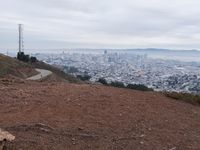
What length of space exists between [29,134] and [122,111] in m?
3.02

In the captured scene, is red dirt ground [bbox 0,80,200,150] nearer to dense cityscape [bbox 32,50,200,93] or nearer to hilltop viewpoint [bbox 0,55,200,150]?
hilltop viewpoint [bbox 0,55,200,150]

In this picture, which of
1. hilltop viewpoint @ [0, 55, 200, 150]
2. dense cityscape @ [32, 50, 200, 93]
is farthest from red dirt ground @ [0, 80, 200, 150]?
dense cityscape @ [32, 50, 200, 93]

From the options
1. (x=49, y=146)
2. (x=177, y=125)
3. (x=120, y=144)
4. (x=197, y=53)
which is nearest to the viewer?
(x=49, y=146)

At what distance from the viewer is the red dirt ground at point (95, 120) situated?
27.4ft

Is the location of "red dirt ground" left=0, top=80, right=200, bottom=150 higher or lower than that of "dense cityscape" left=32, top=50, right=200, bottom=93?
higher

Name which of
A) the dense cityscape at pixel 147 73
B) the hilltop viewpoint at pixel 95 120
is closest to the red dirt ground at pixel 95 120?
the hilltop viewpoint at pixel 95 120

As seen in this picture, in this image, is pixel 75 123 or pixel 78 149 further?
pixel 75 123

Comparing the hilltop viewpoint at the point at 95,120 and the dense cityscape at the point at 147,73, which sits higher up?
the hilltop viewpoint at the point at 95,120

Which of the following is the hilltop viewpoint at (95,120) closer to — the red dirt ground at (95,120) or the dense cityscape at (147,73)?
the red dirt ground at (95,120)

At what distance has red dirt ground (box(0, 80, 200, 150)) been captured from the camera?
8344mm

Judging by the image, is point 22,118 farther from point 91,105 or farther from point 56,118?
point 91,105

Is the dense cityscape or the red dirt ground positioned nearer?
the red dirt ground

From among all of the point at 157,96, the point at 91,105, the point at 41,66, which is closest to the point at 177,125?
the point at 91,105

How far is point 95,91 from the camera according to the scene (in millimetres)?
13086
